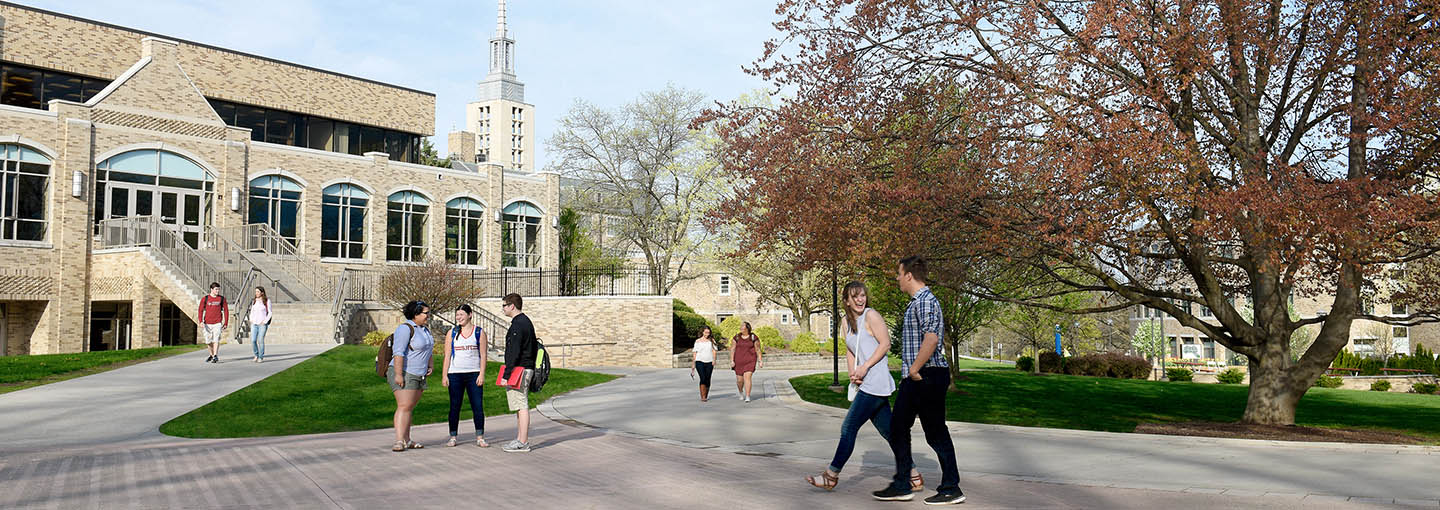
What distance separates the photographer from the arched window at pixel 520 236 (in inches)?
1727

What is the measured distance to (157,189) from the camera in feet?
107

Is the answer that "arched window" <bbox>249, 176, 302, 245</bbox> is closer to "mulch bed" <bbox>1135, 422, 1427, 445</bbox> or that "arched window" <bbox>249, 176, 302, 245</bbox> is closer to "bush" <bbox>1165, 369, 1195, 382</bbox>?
"mulch bed" <bbox>1135, 422, 1427, 445</bbox>

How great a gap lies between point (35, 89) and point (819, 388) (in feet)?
96.3

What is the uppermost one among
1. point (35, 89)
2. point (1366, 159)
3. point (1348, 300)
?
point (35, 89)

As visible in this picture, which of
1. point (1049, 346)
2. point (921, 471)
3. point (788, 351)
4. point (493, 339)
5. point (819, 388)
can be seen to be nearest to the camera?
point (921, 471)

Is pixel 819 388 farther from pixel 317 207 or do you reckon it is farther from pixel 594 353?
pixel 317 207

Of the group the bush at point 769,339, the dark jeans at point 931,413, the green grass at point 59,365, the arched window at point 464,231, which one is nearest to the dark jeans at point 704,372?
the dark jeans at point 931,413

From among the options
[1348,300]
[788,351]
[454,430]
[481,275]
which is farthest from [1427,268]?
[481,275]

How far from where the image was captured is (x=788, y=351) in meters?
41.0

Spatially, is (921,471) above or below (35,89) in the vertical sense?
below

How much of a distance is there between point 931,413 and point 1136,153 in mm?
5209

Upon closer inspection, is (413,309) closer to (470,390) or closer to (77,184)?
(470,390)

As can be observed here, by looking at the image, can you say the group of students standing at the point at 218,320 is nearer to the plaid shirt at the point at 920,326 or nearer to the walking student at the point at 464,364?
the walking student at the point at 464,364

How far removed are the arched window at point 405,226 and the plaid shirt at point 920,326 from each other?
34.5 meters
